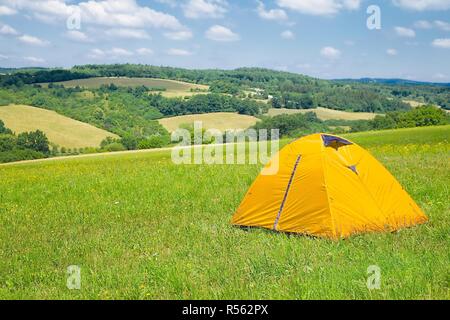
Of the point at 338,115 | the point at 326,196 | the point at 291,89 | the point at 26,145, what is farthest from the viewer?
the point at 291,89

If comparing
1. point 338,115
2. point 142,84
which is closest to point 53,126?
point 142,84

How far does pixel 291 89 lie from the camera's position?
16238cm

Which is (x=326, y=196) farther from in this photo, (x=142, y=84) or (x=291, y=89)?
(x=142, y=84)

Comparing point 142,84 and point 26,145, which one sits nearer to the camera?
point 26,145

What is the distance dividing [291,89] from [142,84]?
54129 mm

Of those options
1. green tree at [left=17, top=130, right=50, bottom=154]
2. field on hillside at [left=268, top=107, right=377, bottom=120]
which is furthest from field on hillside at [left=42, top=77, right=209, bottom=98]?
green tree at [left=17, top=130, right=50, bottom=154]

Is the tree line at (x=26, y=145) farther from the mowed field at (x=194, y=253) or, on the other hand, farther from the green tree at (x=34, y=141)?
the mowed field at (x=194, y=253)

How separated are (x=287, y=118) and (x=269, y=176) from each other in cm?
7170

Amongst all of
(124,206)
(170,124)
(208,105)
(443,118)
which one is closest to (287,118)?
(443,118)

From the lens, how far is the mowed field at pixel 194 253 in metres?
5.93

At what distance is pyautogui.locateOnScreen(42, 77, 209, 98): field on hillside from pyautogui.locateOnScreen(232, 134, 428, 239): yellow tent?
141042 mm

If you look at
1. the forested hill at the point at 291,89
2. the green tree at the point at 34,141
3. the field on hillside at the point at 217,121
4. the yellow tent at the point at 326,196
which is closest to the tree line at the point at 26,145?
the green tree at the point at 34,141

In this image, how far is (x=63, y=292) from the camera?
20.5ft

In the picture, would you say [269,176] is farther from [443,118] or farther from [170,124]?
[170,124]
